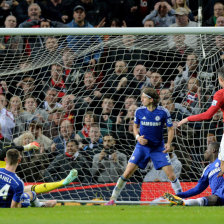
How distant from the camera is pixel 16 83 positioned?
36.3 ft

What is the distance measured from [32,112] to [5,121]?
0.52 meters

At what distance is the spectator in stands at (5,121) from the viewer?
1053 centimetres

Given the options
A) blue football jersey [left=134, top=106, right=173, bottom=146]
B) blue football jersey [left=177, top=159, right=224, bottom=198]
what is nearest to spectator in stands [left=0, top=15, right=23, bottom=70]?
blue football jersey [left=134, top=106, right=173, bottom=146]

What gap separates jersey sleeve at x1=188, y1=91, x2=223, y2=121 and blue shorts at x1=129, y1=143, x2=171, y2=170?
5.27 ft

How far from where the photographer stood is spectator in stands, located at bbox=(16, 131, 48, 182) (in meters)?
10.3

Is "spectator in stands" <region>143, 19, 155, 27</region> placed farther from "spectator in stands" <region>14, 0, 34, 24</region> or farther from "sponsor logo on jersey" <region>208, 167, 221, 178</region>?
"sponsor logo on jersey" <region>208, 167, 221, 178</region>

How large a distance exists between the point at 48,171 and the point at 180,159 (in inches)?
88.9

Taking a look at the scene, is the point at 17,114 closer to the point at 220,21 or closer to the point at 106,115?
the point at 106,115

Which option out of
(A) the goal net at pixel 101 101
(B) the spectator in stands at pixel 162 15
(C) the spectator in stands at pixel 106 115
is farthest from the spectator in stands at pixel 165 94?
(B) the spectator in stands at pixel 162 15

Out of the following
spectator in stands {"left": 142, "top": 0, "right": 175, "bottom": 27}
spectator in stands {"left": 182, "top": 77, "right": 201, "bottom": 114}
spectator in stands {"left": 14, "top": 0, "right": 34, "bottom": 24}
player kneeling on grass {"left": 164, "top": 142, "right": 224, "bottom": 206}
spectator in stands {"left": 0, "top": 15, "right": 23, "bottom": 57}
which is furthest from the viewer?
spectator in stands {"left": 14, "top": 0, "right": 34, "bottom": 24}

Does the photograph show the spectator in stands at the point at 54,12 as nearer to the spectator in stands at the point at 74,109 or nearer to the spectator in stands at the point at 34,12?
the spectator in stands at the point at 34,12

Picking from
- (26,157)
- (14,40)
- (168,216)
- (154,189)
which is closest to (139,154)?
(154,189)

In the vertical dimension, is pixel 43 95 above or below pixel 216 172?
above

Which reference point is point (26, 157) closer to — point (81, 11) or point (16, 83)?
point (16, 83)
